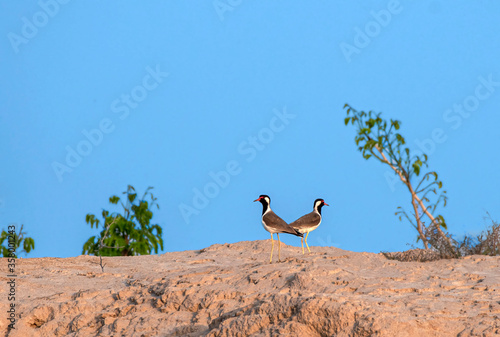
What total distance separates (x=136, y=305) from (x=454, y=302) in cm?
417

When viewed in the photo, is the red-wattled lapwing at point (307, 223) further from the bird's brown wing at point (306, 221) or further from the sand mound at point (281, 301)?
the sand mound at point (281, 301)

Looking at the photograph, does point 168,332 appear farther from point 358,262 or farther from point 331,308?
point 358,262

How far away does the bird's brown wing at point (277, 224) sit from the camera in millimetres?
10000

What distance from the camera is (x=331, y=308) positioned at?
662 cm

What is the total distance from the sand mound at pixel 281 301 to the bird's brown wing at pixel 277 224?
1.81 feet

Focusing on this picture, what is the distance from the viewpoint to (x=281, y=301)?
22.9 ft

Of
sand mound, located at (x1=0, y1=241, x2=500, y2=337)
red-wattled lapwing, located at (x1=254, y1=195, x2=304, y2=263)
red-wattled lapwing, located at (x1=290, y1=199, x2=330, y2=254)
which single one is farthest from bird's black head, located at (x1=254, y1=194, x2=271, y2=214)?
sand mound, located at (x1=0, y1=241, x2=500, y2=337)

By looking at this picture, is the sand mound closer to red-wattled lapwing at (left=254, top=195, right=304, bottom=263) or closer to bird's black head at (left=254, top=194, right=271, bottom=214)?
red-wattled lapwing at (left=254, top=195, right=304, bottom=263)

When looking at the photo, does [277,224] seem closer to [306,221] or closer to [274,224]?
[274,224]

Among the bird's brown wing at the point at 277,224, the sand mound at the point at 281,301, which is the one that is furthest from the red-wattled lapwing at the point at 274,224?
the sand mound at the point at 281,301

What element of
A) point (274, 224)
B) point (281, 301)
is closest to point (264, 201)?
point (274, 224)

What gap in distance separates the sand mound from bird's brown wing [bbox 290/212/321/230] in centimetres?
82

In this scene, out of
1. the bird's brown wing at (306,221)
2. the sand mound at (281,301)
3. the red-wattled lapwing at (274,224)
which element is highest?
the bird's brown wing at (306,221)

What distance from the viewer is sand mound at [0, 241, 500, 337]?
21.5 feet
